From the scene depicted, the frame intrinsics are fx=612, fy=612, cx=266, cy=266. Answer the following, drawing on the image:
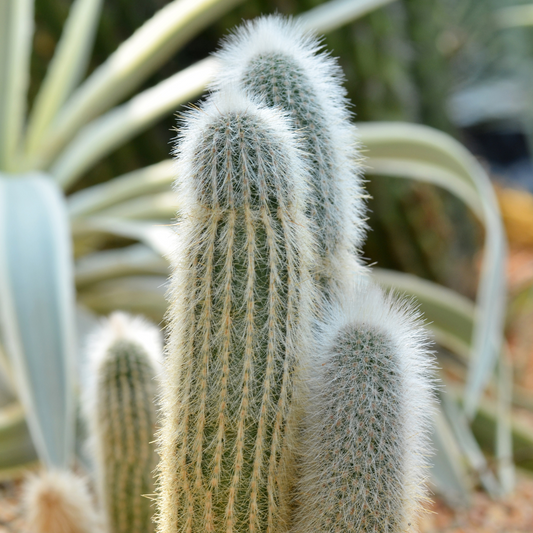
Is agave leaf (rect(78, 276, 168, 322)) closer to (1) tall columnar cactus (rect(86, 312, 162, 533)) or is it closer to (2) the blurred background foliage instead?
(2) the blurred background foliage

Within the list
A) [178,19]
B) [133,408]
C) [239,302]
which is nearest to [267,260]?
[239,302]

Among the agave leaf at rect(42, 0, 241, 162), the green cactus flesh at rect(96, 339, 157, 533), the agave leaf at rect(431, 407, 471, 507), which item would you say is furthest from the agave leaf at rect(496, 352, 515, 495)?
the agave leaf at rect(42, 0, 241, 162)

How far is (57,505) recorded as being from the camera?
108 cm

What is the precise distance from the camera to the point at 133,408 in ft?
3.50

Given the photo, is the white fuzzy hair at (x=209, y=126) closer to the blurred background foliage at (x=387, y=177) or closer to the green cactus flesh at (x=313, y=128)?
the green cactus flesh at (x=313, y=128)

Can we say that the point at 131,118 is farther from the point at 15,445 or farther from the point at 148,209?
the point at 15,445

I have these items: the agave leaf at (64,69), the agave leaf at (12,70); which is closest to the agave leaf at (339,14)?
the agave leaf at (64,69)

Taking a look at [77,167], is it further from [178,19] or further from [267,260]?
[267,260]

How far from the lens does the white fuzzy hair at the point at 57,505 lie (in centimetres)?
108

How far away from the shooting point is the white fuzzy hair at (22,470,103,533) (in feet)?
3.53

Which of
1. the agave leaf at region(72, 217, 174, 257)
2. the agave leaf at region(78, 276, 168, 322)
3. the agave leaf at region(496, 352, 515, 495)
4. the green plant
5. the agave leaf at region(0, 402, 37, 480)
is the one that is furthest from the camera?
the agave leaf at region(78, 276, 168, 322)

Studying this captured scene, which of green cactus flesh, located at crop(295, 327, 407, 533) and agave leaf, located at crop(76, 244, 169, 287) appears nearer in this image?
green cactus flesh, located at crop(295, 327, 407, 533)

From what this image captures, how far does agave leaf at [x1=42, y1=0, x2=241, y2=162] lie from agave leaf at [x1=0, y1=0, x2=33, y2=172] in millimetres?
116

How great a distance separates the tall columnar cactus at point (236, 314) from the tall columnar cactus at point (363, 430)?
0.04 m
